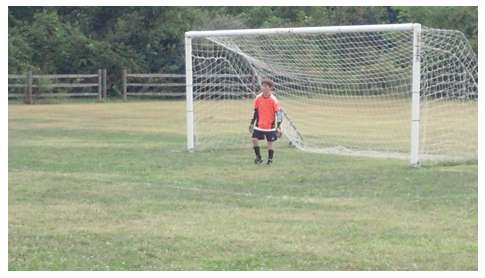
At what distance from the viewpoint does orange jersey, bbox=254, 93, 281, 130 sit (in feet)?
44.7

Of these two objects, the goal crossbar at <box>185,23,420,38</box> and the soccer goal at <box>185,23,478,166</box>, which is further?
the soccer goal at <box>185,23,478,166</box>

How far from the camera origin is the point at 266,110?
13.7 metres

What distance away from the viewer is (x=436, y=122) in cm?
2061

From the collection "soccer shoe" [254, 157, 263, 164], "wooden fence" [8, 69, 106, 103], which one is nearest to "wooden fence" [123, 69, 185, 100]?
"wooden fence" [8, 69, 106, 103]

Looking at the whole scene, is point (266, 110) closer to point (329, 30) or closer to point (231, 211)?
point (329, 30)

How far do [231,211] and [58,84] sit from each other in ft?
88.5

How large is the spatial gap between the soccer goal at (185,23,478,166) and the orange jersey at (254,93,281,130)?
1434 millimetres

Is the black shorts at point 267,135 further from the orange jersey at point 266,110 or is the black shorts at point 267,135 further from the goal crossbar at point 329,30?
the goal crossbar at point 329,30

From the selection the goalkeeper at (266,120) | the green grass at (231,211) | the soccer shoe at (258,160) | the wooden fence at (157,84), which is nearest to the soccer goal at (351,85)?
the goalkeeper at (266,120)

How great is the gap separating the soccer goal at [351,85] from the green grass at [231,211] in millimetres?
1610

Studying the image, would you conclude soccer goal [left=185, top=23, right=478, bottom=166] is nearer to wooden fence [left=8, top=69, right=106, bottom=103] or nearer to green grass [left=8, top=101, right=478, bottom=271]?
green grass [left=8, top=101, right=478, bottom=271]

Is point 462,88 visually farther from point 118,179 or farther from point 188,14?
point 188,14

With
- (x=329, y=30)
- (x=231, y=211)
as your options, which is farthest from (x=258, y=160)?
(x=231, y=211)

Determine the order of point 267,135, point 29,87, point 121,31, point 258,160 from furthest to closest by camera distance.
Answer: point 121,31 < point 29,87 < point 267,135 < point 258,160
